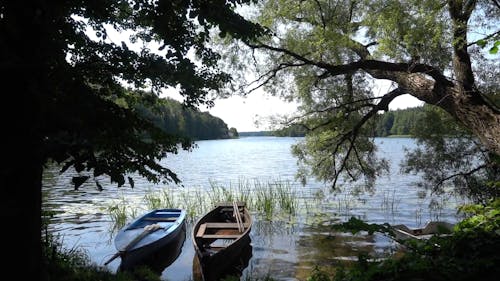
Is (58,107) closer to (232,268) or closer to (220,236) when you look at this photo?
(232,268)

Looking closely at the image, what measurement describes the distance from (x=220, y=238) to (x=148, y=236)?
1.91 metres

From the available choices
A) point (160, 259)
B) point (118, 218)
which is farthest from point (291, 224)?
point (118, 218)

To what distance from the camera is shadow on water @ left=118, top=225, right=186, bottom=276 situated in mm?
8945

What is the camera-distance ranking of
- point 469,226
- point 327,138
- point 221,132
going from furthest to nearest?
point 221,132 < point 327,138 < point 469,226


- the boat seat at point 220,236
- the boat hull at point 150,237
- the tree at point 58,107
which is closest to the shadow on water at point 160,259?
the boat hull at point 150,237

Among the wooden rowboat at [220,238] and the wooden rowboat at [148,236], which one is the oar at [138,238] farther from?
the wooden rowboat at [220,238]

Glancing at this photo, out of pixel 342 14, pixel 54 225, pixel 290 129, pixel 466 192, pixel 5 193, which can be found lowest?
pixel 54 225

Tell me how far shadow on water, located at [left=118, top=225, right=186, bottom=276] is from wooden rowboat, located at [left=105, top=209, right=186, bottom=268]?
42 mm

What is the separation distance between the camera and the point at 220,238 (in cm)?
1009

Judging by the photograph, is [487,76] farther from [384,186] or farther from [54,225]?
[54,225]

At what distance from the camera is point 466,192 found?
13312mm

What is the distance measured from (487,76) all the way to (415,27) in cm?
536

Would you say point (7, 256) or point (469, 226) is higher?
point (469, 226)

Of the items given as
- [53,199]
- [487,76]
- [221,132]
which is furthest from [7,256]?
[221,132]
